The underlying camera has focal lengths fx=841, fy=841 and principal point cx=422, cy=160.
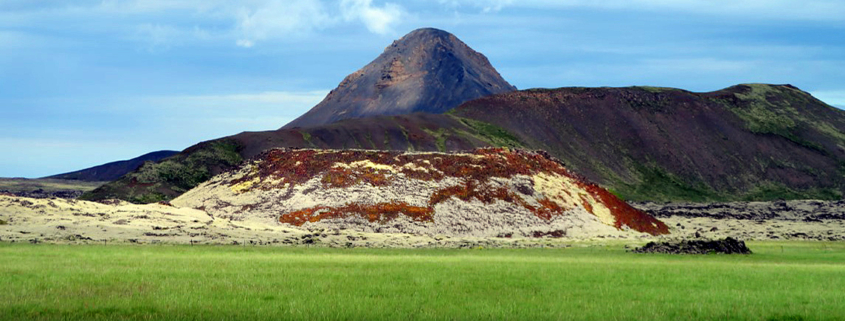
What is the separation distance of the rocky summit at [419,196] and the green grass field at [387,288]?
2117 cm

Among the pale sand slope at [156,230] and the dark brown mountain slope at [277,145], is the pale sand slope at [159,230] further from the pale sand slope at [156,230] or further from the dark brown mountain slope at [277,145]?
the dark brown mountain slope at [277,145]

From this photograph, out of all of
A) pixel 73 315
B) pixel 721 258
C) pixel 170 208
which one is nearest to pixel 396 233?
pixel 170 208

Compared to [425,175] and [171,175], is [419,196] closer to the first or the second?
[425,175]

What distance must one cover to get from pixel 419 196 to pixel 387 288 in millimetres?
37847

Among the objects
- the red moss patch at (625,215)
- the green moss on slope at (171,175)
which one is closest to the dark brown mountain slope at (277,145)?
the green moss on slope at (171,175)

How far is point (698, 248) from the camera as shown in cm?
4581

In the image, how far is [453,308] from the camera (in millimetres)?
19484

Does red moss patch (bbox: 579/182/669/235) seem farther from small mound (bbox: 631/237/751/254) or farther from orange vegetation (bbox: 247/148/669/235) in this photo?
small mound (bbox: 631/237/751/254)

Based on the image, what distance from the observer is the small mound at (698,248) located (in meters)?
45.5

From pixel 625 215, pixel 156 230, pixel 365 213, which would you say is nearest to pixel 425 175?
pixel 365 213

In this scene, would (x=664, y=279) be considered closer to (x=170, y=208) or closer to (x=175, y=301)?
(x=175, y=301)

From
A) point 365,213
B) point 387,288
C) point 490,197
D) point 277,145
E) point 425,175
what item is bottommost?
point 387,288

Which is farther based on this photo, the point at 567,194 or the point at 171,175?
the point at 171,175

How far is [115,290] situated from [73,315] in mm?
4800
